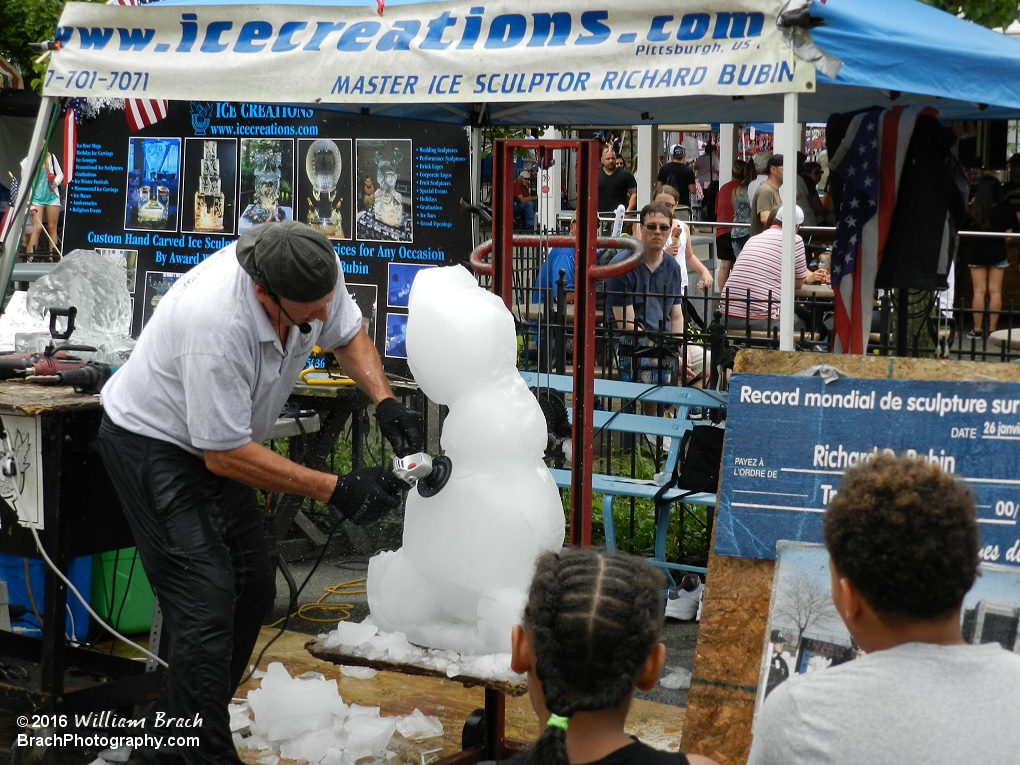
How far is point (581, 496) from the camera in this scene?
13.6 ft

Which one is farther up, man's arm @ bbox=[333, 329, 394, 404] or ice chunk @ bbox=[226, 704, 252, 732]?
man's arm @ bbox=[333, 329, 394, 404]

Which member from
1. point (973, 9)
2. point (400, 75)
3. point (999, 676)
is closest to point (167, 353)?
point (400, 75)

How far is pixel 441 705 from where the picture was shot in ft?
15.1

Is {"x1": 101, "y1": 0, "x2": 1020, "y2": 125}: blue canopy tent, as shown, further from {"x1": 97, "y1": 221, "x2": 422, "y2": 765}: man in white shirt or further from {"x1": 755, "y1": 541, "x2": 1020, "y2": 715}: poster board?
{"x1": 755, "y1": 541, "x2": 1020, "y2": 715}: poster board

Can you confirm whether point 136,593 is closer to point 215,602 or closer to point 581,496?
point 215,602

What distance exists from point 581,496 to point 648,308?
342 centimetres

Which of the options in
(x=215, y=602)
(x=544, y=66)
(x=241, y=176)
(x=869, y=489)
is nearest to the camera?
(x=869, y=489)

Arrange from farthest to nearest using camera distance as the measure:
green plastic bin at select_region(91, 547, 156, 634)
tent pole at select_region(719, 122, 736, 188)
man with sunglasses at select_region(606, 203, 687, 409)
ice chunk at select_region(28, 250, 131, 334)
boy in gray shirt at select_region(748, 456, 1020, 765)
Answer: tent pole at select_region(719, 122, 736, 188), man with sunglasses at select_region(606, 203, 687, 409), ice chunk at select_region(28, 250, 131, 334), green plastic bin at select_region(91, 547, 156, 634), boy in gray shirt at select_region(748, 456, 1020, 765)

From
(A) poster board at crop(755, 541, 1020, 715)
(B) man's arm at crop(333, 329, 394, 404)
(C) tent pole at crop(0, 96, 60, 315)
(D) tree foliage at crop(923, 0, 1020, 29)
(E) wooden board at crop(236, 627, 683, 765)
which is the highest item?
(D) tree foliage at crop(923, 0, 1020, 29)

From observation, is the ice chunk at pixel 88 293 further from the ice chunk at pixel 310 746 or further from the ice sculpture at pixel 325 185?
the ice chunk at pixel 310 746

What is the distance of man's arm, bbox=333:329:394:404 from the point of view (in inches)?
160

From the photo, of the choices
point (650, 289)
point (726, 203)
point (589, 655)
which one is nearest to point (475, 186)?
point (650, 289)

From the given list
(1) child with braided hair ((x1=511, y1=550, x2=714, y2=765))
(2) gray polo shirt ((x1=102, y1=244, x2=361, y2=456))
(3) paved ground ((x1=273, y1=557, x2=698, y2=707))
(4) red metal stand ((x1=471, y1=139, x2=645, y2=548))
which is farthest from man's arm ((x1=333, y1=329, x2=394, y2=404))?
(1) child with braided hair ((x1=511, y1=550, x2=714, y2=765))

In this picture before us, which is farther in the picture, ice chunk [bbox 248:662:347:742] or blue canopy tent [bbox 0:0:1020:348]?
ice chunk [bbox 248:662:347:742]
